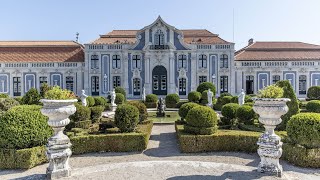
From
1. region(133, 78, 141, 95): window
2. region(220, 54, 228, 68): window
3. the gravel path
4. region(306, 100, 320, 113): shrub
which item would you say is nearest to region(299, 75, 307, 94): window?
region(220, 54, 228, 68): window

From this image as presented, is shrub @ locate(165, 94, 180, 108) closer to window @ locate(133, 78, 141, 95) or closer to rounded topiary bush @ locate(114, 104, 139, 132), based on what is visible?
window @ locate(133, 78, 141, 95)

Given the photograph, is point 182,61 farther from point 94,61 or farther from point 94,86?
point 94,86

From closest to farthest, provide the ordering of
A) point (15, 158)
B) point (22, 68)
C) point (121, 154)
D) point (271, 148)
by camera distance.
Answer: point (271, 148) < point (15, 158) < point (121, 154) < point (22, 68)

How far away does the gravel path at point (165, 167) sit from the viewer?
805cm

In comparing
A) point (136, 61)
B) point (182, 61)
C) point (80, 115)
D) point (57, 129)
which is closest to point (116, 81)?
point (136, 61)

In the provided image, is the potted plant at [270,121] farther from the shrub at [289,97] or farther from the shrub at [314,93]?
the shrub at [314,93]

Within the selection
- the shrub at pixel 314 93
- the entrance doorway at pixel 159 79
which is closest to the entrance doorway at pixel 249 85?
the shrub at pixel 314 93

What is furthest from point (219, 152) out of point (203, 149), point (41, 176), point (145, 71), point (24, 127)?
point (145, 71)

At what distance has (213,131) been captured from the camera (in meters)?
11.6

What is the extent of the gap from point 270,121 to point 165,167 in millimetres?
3597

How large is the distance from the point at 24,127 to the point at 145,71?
26.6 m

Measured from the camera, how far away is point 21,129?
930cm

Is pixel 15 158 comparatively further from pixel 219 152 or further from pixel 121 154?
pixel 219 152

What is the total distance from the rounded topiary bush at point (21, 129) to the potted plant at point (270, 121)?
753 cm
